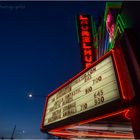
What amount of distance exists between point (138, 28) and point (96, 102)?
215 centimetres

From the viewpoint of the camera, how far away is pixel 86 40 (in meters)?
9.28

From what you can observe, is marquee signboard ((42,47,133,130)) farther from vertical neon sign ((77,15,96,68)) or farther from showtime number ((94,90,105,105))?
vertical neon sign ((77,15,96,68))

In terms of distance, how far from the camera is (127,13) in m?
4.83

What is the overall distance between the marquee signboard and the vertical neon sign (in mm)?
2892

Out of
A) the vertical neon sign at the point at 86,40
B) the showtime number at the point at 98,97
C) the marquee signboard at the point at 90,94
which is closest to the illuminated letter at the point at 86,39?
the vertical neon sign at the point at 86,40

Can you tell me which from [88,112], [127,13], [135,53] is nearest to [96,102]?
[88,112]

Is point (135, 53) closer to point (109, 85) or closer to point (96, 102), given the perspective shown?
point (109, 85)

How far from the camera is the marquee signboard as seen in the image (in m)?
3.98

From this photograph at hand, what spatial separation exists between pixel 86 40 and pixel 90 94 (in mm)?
5138

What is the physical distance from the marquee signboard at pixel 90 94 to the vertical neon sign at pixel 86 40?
114 inches

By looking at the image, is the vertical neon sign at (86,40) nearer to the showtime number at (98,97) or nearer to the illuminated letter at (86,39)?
the illuminated letter at (86,39)

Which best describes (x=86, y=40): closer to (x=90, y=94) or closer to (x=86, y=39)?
(x=86, y=39)

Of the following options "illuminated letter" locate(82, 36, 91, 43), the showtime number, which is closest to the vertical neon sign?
"illuminated letter" locate(82, 36, 91, 43)

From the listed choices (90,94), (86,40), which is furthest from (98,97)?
(86,40)
